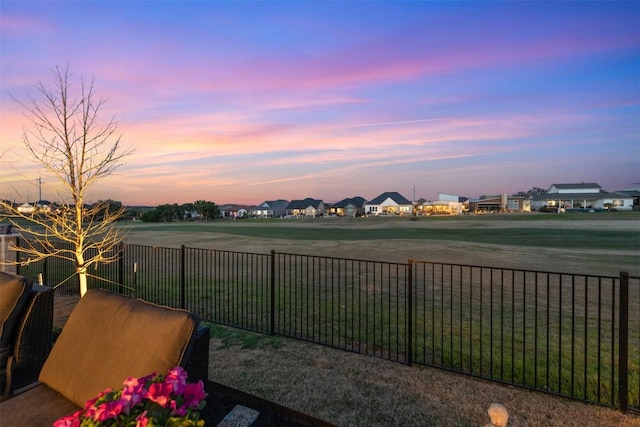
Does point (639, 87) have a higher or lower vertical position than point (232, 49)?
lower

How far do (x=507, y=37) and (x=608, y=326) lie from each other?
7711mm

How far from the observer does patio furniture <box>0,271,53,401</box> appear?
2584 mm

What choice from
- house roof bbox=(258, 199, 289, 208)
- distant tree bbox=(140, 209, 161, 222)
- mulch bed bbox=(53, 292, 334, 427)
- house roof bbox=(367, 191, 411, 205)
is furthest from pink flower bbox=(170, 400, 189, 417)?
house roof bbox=(258, 199, 289, 208)

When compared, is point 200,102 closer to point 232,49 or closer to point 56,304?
point 232,49

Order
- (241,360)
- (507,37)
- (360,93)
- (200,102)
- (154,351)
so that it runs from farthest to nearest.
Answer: (360,93), (200,102), (507,37), (241,360), (154,351)

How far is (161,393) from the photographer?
1.08 meters

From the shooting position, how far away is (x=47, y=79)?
4973mm

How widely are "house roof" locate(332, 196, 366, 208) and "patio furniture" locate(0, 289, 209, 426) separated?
8424cm

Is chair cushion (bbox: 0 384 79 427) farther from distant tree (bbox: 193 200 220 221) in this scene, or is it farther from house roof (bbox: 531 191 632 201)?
house roof (bbox: 531 191 632 201)

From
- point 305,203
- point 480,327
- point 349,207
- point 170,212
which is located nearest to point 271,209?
point 305,203

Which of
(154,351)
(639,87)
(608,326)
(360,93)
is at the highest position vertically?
(360,93)

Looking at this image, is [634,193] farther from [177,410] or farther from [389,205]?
→ [177,410]

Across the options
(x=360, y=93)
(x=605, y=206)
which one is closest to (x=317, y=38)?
(x=360, y=93)

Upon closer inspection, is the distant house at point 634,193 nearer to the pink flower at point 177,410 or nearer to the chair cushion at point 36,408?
the pink flower at point 177,410
